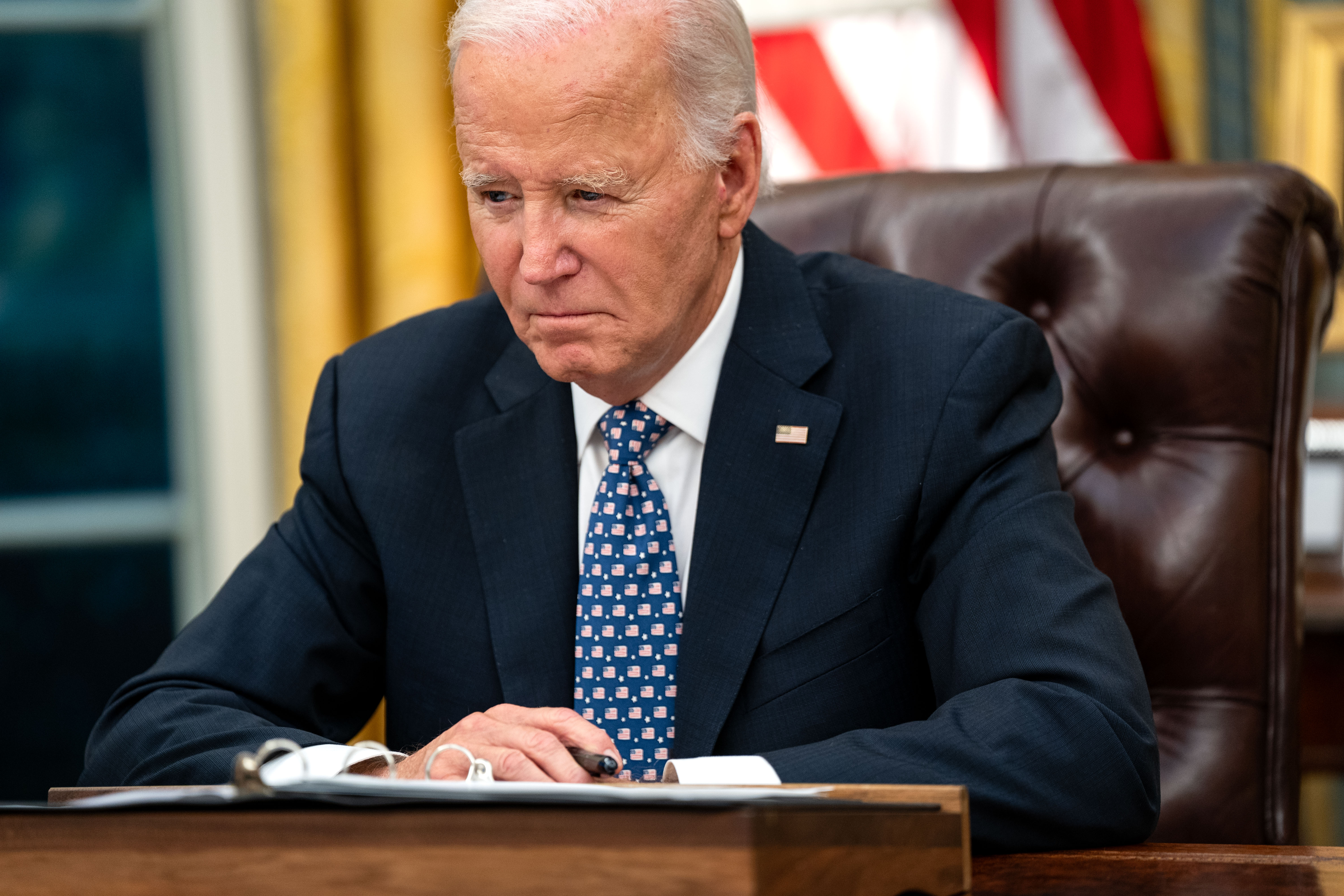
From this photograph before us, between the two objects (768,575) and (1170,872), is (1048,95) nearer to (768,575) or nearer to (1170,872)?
(768,575)

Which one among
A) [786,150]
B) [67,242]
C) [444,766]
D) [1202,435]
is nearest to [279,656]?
[444,766]

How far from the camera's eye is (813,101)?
2.68 meters

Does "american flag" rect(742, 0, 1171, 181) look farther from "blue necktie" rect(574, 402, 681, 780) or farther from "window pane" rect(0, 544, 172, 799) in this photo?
"window pane" rect(0, 544, 172, 799)

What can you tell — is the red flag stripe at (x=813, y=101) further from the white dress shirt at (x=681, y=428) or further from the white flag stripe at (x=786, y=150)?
the white dress shirt at (x=681, y=428)

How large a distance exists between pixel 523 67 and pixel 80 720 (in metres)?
2.27

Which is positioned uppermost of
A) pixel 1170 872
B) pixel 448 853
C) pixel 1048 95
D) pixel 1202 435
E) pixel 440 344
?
pixel 1048 95

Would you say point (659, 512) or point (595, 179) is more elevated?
point (595, 179)

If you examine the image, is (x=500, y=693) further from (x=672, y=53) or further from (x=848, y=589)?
(x=672, y=53)

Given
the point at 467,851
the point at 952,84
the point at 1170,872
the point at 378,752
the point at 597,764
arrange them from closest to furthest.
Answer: the point at 467,851
the point at 1170,872
the point at 597,764
the point at 378,752
the point at 952,84

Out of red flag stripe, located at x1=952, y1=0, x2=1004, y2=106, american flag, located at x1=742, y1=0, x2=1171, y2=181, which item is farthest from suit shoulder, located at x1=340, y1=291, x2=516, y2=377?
red flag stripe, located at x1=952, y1=0, x2=1004, y2=106

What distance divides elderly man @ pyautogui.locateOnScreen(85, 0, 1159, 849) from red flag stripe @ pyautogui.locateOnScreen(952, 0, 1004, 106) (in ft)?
3.83

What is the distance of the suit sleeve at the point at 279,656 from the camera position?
4.11 ft

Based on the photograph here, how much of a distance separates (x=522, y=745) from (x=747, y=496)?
398 millimetres

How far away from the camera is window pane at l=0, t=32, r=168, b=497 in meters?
2.77
